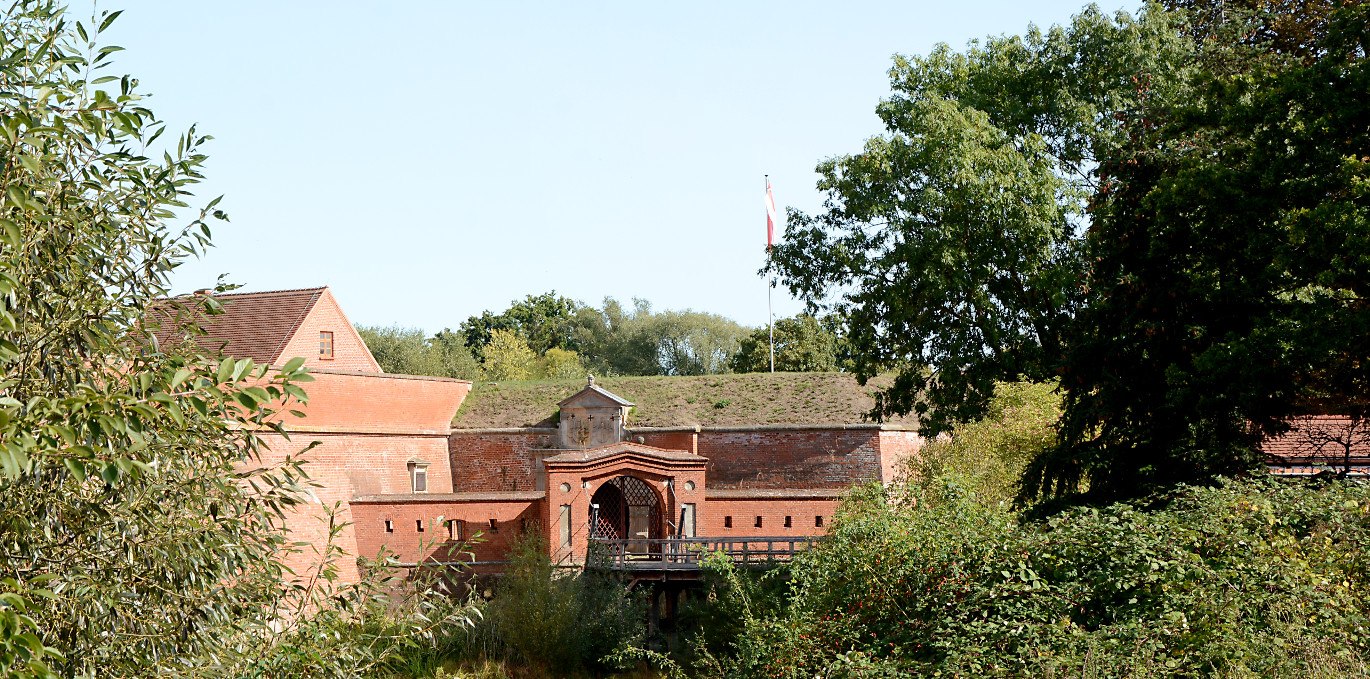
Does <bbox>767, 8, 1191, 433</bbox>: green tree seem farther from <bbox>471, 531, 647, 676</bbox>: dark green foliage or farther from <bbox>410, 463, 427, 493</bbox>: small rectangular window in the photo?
<bbox>410, 463, 427, 493</bbox>: small rectangular window

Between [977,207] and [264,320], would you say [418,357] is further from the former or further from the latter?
[977,207]

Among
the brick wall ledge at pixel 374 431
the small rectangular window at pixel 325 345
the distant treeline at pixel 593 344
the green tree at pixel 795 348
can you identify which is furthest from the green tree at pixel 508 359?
the small rectangular window at pixel 325 345

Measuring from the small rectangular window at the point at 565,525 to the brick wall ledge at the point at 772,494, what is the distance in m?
3.86

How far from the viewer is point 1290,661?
9.65m

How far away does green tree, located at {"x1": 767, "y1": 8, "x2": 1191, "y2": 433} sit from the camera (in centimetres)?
1973

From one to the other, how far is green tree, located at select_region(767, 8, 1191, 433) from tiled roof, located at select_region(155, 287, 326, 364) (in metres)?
15.0

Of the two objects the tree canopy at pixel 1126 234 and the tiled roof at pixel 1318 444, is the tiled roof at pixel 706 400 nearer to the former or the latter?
the tree canopy at pixel 1126 234

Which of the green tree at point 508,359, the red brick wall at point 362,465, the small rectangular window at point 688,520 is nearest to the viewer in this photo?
the small rectangular window at point 688,520

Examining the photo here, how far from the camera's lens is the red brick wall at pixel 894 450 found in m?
31.0

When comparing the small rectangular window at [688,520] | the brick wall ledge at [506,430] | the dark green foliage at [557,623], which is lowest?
the dark green foliage at [557,623]

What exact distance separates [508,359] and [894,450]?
3225 cm

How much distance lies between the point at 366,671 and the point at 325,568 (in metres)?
0.75

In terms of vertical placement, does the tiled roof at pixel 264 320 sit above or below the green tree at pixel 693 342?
below

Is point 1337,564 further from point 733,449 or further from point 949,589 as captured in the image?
point 733,449
